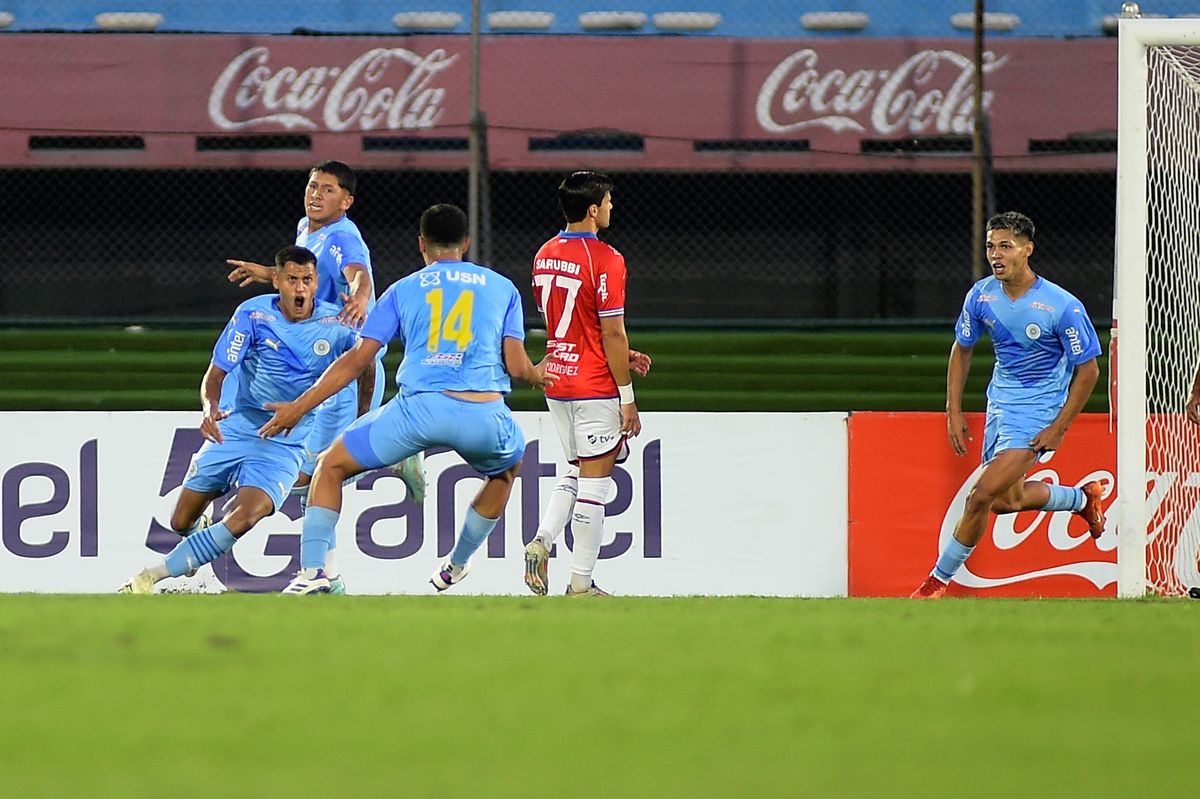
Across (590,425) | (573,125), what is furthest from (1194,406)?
(573,125)

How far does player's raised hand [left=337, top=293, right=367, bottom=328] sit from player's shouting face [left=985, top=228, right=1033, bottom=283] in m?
3.09

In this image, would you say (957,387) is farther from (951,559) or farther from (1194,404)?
(1194,404)

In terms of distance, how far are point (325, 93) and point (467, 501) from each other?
3945 millimetres

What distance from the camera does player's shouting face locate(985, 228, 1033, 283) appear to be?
28.6 ft

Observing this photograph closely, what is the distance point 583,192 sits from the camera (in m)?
7.68

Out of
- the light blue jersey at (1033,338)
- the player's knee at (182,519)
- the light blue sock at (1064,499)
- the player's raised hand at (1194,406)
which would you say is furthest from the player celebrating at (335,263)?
the player's raised hand at (1194,406)

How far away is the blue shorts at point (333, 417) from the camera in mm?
8688

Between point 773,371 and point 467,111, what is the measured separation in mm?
2893

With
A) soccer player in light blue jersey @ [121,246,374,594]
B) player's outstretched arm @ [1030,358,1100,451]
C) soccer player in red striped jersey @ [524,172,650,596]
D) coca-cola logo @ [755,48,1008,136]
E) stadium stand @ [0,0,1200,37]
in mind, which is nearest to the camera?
soccer player in red striped jersey @ [524,172,650,596]

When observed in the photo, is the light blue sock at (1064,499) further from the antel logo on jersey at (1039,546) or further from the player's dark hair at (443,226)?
the player's dark hair at (443,226)

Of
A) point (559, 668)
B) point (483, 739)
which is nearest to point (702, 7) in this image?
point (559, 668)

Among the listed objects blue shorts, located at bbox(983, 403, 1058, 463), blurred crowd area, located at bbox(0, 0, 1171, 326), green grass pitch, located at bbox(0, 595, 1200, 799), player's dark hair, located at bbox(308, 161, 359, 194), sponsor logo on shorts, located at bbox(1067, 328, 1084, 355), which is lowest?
green grass pitch, located at bbox(0, 595, 1200, 799)

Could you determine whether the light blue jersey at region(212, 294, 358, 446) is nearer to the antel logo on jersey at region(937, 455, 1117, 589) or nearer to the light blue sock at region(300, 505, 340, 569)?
the light blue sock at region(300, 505, 340, 569)

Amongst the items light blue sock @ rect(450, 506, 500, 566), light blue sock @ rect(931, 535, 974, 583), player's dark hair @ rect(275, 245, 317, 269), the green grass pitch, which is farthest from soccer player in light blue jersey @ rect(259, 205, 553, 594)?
light blue sock @ rect(931, 535, 974, 583)
